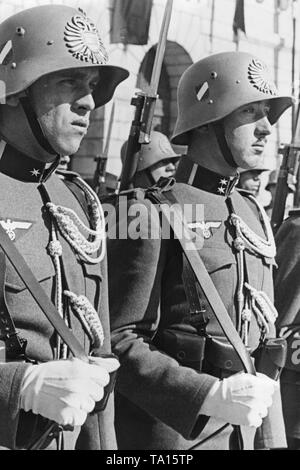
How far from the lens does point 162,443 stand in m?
3.62

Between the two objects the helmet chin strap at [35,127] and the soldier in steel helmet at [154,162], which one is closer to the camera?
the helmet chin strap at [35,127]

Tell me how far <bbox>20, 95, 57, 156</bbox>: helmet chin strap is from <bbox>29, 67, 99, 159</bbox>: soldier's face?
11 mm

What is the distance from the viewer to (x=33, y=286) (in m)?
2.83

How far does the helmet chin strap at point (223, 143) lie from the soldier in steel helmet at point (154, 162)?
231 cm

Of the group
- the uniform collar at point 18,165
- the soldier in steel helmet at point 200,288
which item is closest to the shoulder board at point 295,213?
the soldier in steel helmet at point 200,288

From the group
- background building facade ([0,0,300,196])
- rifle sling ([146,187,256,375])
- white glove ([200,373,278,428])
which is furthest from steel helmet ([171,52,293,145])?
background building facade ([0,0,300,196])

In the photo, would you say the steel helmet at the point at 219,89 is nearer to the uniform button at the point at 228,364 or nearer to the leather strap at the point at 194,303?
the leather strap at the point at 194,303

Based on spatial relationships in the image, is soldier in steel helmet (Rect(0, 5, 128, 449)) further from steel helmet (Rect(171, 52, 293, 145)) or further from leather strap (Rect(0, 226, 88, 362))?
steel helmet (Rect(171, 52, 293, 145))

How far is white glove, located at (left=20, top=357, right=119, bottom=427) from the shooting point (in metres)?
2.64

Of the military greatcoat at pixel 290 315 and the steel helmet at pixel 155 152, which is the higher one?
the steel helmet at pixel 155 152

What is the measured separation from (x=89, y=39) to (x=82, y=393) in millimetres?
1262

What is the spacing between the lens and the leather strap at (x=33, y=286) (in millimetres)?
2822

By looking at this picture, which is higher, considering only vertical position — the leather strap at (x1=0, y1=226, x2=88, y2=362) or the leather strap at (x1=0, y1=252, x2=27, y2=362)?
the leather strap at (x1=0, y1=226, x2=88, y2=362)
